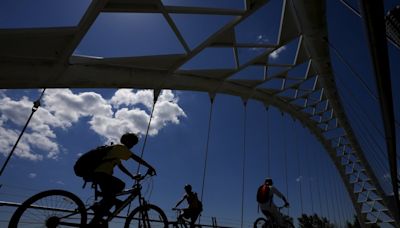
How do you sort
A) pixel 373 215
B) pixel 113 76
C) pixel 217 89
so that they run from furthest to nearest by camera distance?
pixel 373 215 → pixel 217 89 → pixel 113 76

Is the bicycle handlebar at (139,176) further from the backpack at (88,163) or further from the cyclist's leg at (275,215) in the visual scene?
the cyclist's leg at (275,215)

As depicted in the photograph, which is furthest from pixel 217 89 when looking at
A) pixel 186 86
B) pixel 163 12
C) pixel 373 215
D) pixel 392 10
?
pixel 373 215

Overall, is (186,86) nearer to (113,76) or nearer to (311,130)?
(113,76)

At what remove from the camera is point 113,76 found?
28.6 feet

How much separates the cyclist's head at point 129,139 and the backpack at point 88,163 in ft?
1.95

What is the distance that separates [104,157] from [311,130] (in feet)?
88.4

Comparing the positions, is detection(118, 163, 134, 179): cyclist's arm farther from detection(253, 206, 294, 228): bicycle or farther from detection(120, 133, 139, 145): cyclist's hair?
detection(253, 206, 294, 228): bicycle

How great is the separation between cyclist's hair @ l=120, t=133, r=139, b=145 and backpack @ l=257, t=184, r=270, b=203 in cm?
513

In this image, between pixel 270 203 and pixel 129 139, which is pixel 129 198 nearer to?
pixel 129 139

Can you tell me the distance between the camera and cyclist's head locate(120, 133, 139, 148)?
512 cm

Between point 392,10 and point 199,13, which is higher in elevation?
point 392,10

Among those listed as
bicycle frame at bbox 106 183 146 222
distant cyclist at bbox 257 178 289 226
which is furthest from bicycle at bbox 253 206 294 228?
bicycle frame at bbox 106 183 146 222

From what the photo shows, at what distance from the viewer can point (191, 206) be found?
27.6ft

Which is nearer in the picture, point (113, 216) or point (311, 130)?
point (113, 216)
